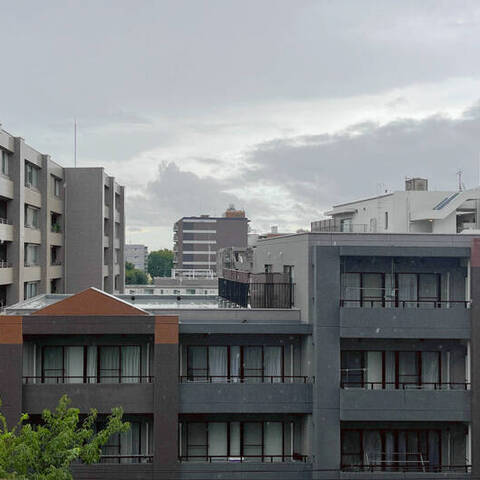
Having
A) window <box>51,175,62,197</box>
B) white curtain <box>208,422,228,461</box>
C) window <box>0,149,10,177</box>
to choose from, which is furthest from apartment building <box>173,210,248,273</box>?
white curtain <box>208,422,228,461</box>

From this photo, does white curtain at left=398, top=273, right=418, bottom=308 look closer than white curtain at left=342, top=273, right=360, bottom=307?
No

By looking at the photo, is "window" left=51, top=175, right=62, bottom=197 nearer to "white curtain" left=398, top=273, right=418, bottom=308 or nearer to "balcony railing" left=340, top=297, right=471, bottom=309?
"balcony railing" left=340, top=297, right=471, bottom=309

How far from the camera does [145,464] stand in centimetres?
2439

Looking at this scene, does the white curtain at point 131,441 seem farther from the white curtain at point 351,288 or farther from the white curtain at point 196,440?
the white curtain at point 351,288

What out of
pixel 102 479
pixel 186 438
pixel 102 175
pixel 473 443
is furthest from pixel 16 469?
pixel 102 175

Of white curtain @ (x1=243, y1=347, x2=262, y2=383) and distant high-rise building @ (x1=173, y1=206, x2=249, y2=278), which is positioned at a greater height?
distant high-rise building @ (x1=173, y1=206, x2=249, y2=278)

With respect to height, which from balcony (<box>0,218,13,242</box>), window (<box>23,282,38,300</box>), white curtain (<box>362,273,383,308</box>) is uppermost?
balcony (<box>0,218,13,242</box>)

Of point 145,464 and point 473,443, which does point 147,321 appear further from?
point 473,443

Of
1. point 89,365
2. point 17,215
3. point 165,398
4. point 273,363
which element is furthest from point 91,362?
point 17,215

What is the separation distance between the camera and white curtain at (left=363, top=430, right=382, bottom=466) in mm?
25514

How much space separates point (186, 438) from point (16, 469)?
864 cm

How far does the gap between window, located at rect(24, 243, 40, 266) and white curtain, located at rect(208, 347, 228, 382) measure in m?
22.8

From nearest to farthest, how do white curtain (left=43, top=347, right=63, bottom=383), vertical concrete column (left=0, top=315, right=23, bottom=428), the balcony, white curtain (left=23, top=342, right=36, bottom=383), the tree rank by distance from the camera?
the tree, vertical concrete column (left=0, top=315, right=23, bottom=428), white curtain (left=23, top=342, right=36, bottom=383), white curtain (left=43, top=347, right=63, bottom=383), the balcony

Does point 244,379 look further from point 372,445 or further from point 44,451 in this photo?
point 44,451
